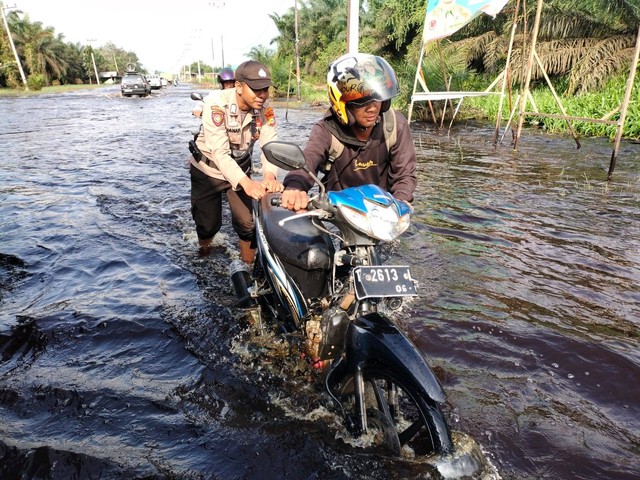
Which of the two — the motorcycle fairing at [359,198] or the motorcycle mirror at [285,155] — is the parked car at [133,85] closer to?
the motorcycle mirror at [285,155]

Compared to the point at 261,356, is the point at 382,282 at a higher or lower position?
higher

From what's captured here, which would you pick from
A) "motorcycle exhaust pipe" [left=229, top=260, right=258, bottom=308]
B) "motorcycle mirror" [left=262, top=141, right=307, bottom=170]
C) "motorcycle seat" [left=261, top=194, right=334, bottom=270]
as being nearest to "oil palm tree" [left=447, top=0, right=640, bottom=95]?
"motorcycle exhaust pipe" [left=229, top=260, right=258, bottom=308]

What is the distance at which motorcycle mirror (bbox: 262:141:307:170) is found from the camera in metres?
2.39

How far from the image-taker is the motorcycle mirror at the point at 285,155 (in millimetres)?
2391

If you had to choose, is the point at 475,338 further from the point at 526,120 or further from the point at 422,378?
the point at 526,120

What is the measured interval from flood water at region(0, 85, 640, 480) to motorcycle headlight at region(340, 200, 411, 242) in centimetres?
115

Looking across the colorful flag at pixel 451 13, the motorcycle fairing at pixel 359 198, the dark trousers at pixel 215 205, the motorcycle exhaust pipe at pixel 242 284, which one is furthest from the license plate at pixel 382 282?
the colorful flag at pixel 451 13

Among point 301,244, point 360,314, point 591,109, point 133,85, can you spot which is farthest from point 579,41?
point 133,85

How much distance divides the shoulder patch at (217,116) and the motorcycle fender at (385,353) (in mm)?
2655

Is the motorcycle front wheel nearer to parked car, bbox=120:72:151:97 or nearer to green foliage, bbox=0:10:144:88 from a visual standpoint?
parked car, bbox=120:72:151:97

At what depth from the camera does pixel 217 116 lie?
4.29 m

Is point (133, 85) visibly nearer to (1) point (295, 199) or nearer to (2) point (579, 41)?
(2) point (579, 41)

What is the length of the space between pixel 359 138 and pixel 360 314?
1.37 metres

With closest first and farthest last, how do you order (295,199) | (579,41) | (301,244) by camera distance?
(295,199) → (301,244) → (579,41)
